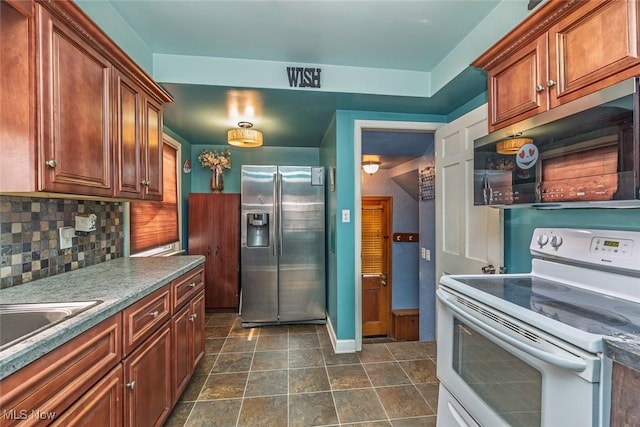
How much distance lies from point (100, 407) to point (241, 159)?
3280 mm

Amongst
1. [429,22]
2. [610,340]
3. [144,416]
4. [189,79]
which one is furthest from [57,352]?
[429,22]

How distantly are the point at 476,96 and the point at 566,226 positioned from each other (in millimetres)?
1274

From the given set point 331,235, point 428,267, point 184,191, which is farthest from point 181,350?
point 428,267

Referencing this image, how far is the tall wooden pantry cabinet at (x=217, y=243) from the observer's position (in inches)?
136

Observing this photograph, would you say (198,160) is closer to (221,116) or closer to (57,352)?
(221,116)

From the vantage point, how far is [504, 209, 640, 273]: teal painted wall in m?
1.17

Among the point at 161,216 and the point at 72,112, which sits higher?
the point at 72,112

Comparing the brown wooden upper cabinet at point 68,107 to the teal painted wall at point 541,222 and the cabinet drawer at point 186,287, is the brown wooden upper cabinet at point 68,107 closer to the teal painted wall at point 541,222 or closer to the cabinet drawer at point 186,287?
the cabinet drawer at point 186,287

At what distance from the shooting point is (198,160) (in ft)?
12.7

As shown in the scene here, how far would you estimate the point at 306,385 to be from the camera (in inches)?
79.4

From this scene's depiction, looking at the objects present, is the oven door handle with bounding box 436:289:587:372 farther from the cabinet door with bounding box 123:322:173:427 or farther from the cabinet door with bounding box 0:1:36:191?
the cabinet door with bounding box 0:1:36:191

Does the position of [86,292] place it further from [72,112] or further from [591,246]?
[591,246]

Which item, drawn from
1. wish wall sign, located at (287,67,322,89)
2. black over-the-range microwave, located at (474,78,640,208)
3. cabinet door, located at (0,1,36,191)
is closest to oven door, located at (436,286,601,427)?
black over-the-range microwave, located at (474,78,640,208)

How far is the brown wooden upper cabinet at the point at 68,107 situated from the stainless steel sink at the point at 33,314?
1.45 ft
